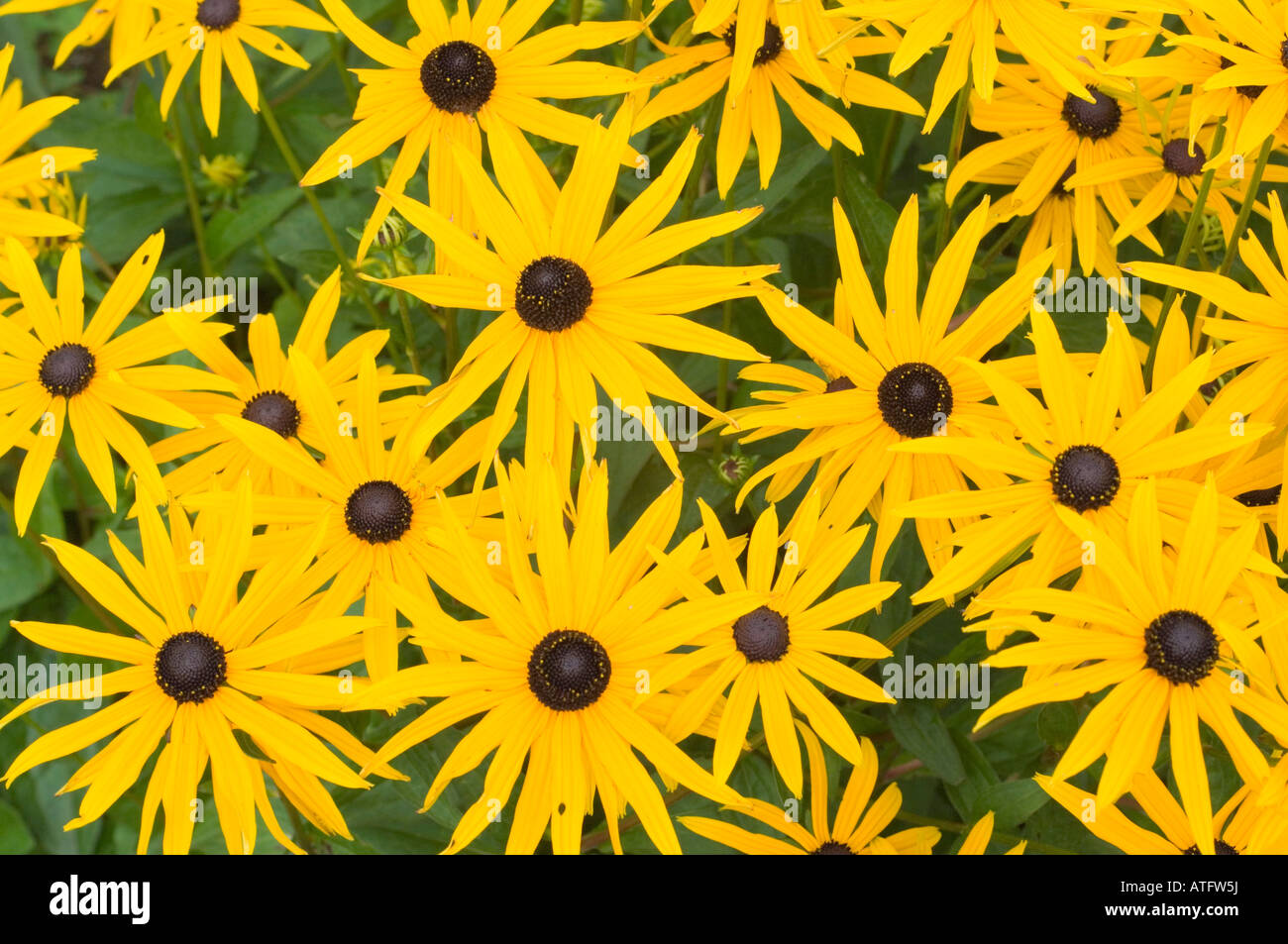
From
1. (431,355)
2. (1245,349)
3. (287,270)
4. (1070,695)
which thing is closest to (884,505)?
(1070,695)

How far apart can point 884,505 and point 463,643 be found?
1.67 feet

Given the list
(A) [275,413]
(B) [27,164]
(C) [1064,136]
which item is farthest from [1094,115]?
(B) [27,164]

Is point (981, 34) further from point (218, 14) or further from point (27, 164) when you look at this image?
point (27, 164)

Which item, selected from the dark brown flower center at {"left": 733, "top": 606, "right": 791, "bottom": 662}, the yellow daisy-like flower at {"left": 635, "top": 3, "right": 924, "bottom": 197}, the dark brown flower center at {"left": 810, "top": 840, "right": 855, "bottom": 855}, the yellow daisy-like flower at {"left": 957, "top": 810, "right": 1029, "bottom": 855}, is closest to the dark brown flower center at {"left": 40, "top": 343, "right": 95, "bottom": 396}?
the yellow daisy-like flower at {"left": 635, "top": 3, "right": 924, "bottom": 197}

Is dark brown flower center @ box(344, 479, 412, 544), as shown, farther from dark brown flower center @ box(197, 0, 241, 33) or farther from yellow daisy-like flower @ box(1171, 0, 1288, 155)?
yellow daisy-like flower @ box(1171, 0, 1288, 155)

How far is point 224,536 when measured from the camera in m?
1.29

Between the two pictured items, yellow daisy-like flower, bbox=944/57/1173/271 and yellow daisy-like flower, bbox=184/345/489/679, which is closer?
yellow daisy-like flower, bbox=184/345/489/679

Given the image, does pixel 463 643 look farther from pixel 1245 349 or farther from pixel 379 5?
pixel 379 5

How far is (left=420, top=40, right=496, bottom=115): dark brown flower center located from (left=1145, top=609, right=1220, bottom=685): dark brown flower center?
98 cm

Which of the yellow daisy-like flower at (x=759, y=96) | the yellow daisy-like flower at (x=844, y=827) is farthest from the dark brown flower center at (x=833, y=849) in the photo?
the yellow daisy-like flower at (x=759, y=96)

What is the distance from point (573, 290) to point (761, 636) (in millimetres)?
434

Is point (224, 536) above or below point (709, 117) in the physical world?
below

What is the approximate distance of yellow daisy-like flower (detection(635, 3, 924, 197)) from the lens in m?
1.52

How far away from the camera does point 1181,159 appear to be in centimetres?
157
